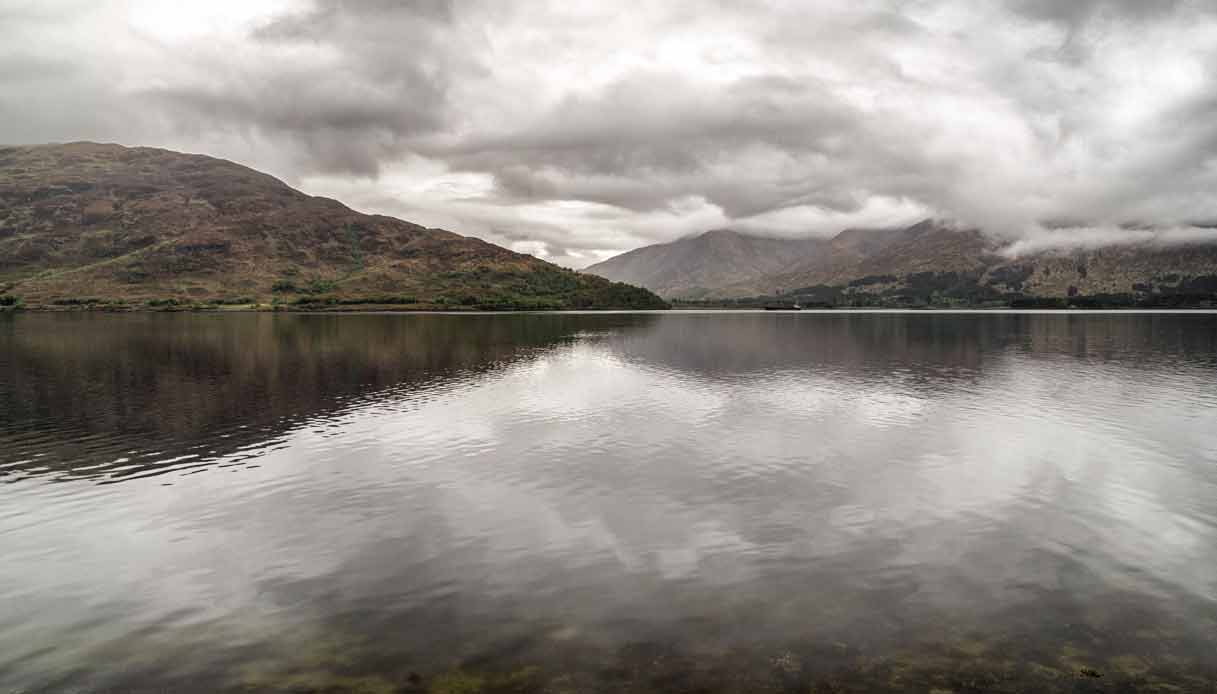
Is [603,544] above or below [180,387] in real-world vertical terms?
below

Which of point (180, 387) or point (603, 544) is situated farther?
point (180, 387)

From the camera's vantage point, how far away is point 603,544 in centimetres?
2744

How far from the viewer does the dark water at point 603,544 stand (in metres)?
18.0

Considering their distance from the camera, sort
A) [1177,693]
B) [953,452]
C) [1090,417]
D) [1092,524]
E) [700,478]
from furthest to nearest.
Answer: [1090,417], [953,452], [700,478], [1092,524], [1177,693]

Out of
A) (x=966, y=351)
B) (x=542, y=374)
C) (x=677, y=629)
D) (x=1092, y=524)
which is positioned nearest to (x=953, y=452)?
(x=1092, y=524)

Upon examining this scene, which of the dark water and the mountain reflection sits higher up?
the mountain reflection

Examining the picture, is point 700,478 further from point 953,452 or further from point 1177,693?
point 1177,693

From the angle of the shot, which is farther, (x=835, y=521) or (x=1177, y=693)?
(x=835, y=521)

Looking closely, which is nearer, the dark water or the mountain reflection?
the dark water

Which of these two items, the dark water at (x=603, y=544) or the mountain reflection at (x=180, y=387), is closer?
the dark water at (x=603, y=544)

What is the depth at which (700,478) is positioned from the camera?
37.8m

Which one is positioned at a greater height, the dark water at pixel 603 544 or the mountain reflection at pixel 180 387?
the mountain reflection at pixel 180 387

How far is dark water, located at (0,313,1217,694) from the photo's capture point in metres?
18.0

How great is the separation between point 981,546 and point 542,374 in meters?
65.5
